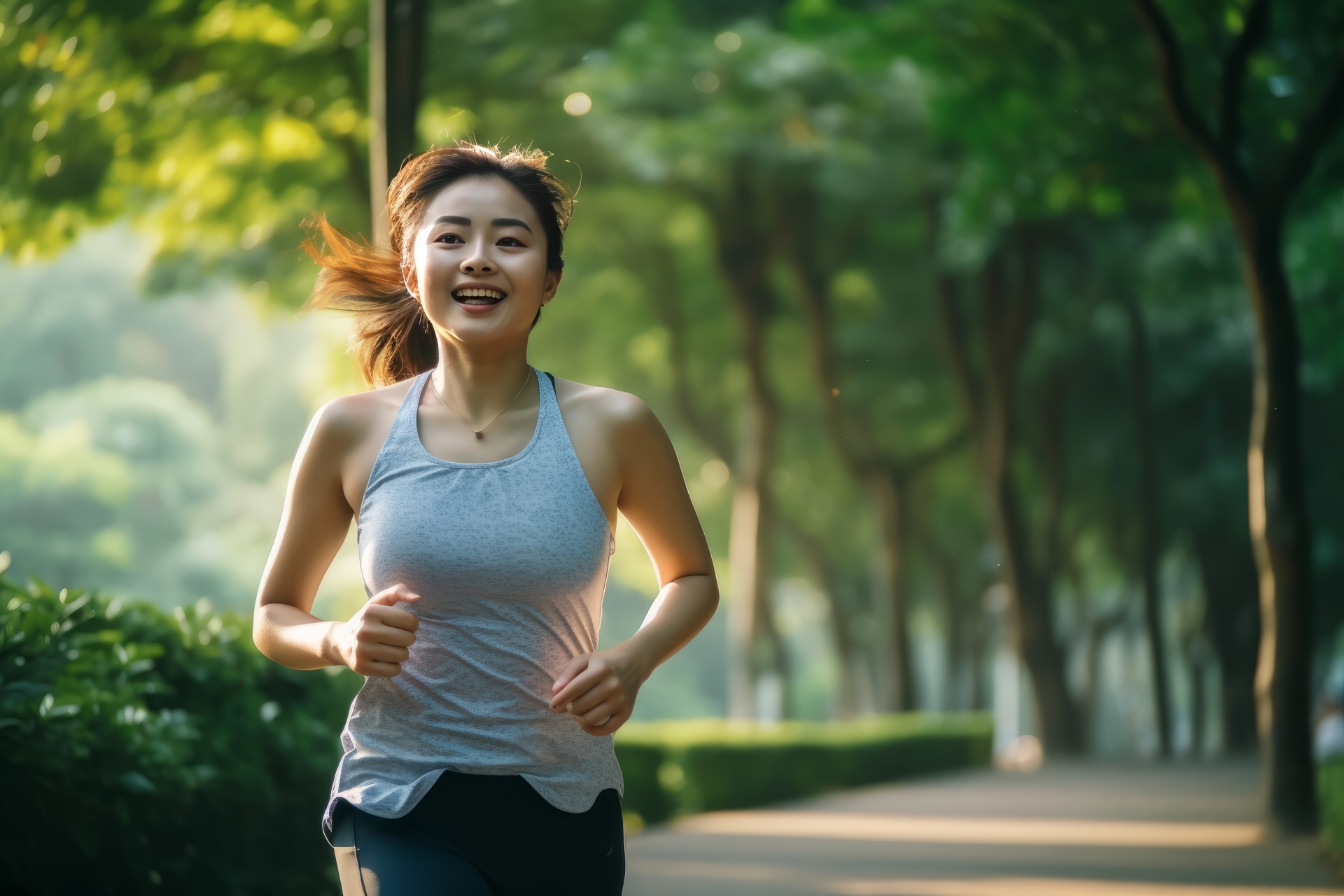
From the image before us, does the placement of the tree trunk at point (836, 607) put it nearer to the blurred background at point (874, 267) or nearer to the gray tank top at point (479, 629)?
the blurred background at point (874, 267)

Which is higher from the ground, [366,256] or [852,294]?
[852,294]

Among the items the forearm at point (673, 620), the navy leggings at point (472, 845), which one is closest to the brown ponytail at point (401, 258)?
the forearm at point (673, 620)

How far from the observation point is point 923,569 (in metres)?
42.1

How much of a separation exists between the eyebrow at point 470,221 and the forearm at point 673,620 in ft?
2.22

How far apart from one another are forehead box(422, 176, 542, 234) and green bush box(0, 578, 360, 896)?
2.14 metres

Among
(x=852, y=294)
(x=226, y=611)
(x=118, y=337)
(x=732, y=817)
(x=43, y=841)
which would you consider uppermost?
(x=118, y=337)

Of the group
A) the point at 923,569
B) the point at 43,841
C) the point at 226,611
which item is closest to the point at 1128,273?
the point at 923,569

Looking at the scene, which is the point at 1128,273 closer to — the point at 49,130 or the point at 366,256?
the point at 49,130

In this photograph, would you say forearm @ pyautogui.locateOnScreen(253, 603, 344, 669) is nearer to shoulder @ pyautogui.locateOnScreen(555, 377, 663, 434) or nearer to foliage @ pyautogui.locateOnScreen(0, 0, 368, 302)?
shoulder @ pyautogui.locateOnScreen(555, 377, 663, 434)

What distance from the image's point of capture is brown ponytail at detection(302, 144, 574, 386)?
3.02 meters

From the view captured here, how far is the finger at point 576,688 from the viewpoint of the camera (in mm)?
2586

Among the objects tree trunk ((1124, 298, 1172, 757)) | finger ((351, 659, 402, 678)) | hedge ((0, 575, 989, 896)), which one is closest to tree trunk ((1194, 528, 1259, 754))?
tree trunk ((1124, 298, 1172, 757))

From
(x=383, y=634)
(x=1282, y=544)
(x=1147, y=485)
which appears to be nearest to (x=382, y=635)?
(x=383, y=634)

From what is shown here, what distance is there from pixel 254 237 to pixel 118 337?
48.2 meters
